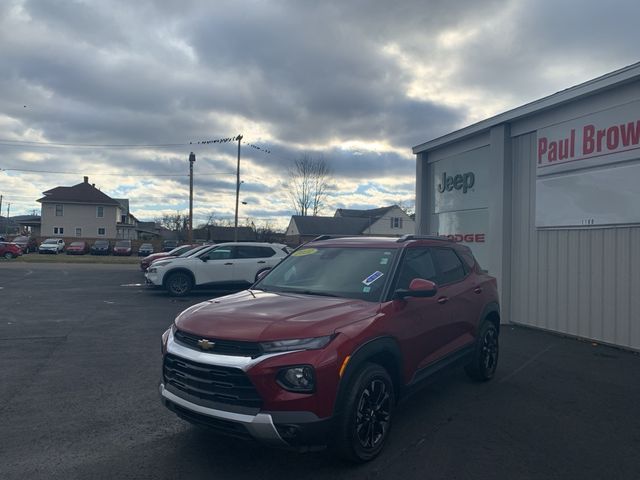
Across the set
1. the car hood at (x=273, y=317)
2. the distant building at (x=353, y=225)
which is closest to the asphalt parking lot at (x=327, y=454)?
the car hood at (x=273, y=317)

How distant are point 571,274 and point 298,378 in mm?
7283

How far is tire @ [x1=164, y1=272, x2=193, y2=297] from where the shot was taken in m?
14.4

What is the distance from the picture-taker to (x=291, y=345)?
3.47 meters

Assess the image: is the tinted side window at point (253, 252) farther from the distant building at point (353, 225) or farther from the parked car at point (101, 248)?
the distant building at point (353, 225)

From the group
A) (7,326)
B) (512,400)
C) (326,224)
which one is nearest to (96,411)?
(512,400)

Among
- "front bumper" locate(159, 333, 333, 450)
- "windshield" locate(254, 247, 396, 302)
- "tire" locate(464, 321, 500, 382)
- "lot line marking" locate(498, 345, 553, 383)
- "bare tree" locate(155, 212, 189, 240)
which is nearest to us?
"front bumper" locate(159, 333, 333, 450)

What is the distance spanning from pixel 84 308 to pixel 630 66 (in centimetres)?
1216

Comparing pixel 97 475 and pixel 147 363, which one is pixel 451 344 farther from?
pixel 147 363

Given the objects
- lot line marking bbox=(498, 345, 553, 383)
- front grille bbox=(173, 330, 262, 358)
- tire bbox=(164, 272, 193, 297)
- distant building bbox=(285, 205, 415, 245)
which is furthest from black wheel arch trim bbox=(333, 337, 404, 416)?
distant building bbox=(285, 205, 415, 245)

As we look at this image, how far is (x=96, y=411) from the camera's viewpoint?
194 inches

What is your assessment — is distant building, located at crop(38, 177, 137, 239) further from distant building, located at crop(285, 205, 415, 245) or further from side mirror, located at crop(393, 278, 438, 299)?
side mirror, located at crop(393, 278, 438, 299)

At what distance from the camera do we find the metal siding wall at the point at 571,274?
794 centimetres

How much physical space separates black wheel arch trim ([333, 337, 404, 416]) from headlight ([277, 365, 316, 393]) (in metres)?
0.25

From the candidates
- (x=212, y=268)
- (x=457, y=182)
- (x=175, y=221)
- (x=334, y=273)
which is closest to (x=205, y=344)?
(x=334, y=273)
